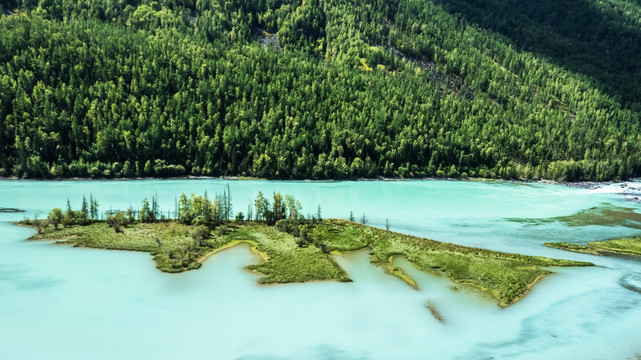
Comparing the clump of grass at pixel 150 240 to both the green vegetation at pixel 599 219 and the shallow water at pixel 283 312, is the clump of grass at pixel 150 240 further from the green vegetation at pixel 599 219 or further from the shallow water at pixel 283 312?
the green vegetation at pixel 599 219

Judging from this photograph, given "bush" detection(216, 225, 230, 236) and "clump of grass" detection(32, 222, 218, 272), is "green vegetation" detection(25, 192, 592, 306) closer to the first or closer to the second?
"clump of grass" detection(32, 222, 218, 272)

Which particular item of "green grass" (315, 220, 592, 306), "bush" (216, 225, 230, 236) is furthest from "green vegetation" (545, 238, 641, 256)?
"bush" (216, 225, 230, 236)

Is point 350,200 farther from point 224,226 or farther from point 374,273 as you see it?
point 374,273

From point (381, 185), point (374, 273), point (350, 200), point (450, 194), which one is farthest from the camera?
point (381, 185)

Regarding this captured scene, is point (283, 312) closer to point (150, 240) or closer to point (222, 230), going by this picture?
point (222, 230)

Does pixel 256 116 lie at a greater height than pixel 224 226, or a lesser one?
greater

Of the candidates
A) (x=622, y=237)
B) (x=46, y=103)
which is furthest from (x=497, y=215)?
(x=46, y=103)
